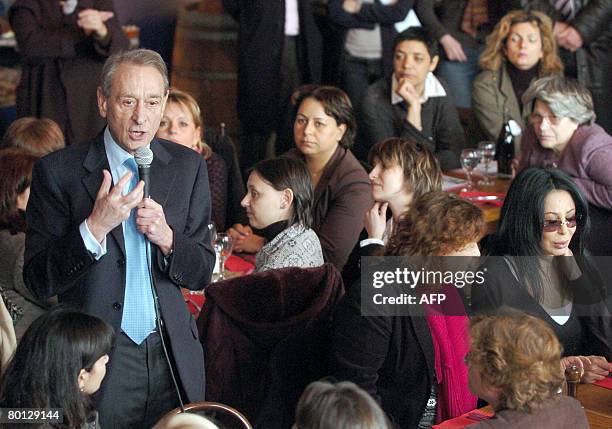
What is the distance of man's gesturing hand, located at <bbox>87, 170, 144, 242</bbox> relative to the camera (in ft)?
7.48

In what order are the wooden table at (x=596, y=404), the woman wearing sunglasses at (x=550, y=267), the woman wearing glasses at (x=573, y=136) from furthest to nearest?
the woman wearing glasses at (x=573, y=136), the woman wearing sunglasses at (x=550, y=267), the wooden table at (x=596, y=404)

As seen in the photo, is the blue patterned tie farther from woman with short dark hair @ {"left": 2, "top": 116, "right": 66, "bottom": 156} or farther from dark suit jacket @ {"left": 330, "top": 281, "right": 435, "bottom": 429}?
woman with short dark hair @ {"left": 2, "top": 116, "right": 66, "bottom": 156}

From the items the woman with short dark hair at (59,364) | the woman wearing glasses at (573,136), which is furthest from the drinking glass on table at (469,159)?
the woman with short dark hair at (59,364)

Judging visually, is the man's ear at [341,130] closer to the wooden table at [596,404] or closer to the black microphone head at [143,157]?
the wooden table at [596,404]

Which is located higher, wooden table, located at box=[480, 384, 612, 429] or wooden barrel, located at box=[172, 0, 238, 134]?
wooden barrel, located at box=[172, 0, 238, 134]

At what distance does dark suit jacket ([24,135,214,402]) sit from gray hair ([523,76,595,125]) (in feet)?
8.03

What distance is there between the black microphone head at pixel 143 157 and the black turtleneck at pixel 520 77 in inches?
149

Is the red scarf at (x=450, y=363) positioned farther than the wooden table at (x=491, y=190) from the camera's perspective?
No

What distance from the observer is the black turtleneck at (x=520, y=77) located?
5816 mm

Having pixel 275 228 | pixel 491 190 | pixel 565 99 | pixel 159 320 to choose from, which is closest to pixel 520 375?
pixel 159 320

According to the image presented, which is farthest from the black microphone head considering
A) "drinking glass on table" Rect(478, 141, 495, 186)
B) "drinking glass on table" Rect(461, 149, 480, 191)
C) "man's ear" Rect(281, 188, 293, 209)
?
"drinking glass on table" Rect(478, 141, 495, 186)

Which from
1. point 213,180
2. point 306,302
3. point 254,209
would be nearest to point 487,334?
point 306,302

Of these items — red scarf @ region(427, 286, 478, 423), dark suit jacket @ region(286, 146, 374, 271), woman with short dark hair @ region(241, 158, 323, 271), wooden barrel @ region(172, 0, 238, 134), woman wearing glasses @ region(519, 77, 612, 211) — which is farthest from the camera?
wooden barrel @ region(172, 0, 238, 134)

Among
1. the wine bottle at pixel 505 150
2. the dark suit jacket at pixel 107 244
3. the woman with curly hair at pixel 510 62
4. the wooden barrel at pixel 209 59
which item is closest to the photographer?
the dark suit jacket at pixel 107 244
